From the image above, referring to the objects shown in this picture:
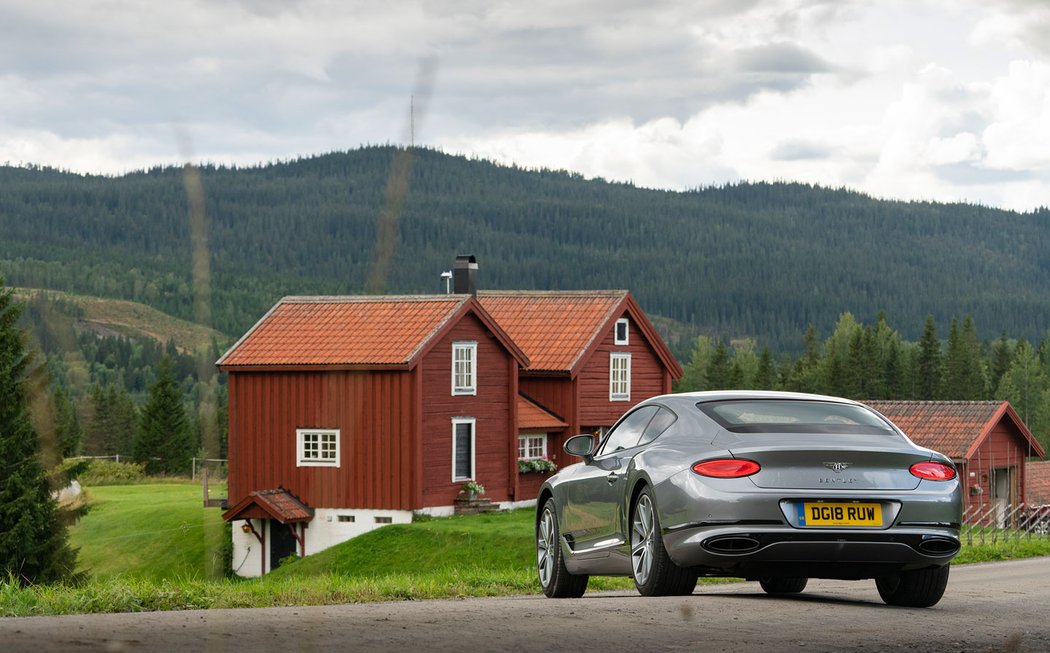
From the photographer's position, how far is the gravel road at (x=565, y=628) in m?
7.17

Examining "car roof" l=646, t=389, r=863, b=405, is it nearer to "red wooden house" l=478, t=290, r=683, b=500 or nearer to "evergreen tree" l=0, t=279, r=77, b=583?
"evergreen tree" l=0, t=279, r=77, b=583

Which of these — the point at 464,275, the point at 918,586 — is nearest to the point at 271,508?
the point at 464,275

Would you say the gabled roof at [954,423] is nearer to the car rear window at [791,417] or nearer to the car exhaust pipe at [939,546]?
the car rear window at [791,417]

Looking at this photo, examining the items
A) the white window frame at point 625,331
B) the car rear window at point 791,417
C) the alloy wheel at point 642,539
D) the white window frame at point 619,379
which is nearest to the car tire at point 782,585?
the alloy wheel at point 642,539

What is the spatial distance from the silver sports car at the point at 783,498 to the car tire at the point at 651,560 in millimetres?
11

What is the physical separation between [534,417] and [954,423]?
47.7 ft

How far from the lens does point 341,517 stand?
41750 mm

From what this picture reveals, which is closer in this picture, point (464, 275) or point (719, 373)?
point (464, 275)

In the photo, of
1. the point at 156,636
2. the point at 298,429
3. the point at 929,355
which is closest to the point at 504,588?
the point at 156,636

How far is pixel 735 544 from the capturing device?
371 inches

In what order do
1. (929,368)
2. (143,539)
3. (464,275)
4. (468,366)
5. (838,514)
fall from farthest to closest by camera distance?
(929,368) → (464,275) → (143,539) → (468,366) → (838,514)

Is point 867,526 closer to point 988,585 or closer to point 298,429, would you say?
point 988,585

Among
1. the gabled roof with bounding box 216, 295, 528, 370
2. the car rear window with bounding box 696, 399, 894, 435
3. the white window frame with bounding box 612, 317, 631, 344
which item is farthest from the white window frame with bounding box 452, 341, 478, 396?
the car rear window with bounding box 696, 399, 894, 435

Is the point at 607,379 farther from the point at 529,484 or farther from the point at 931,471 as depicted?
the point at 931,471
